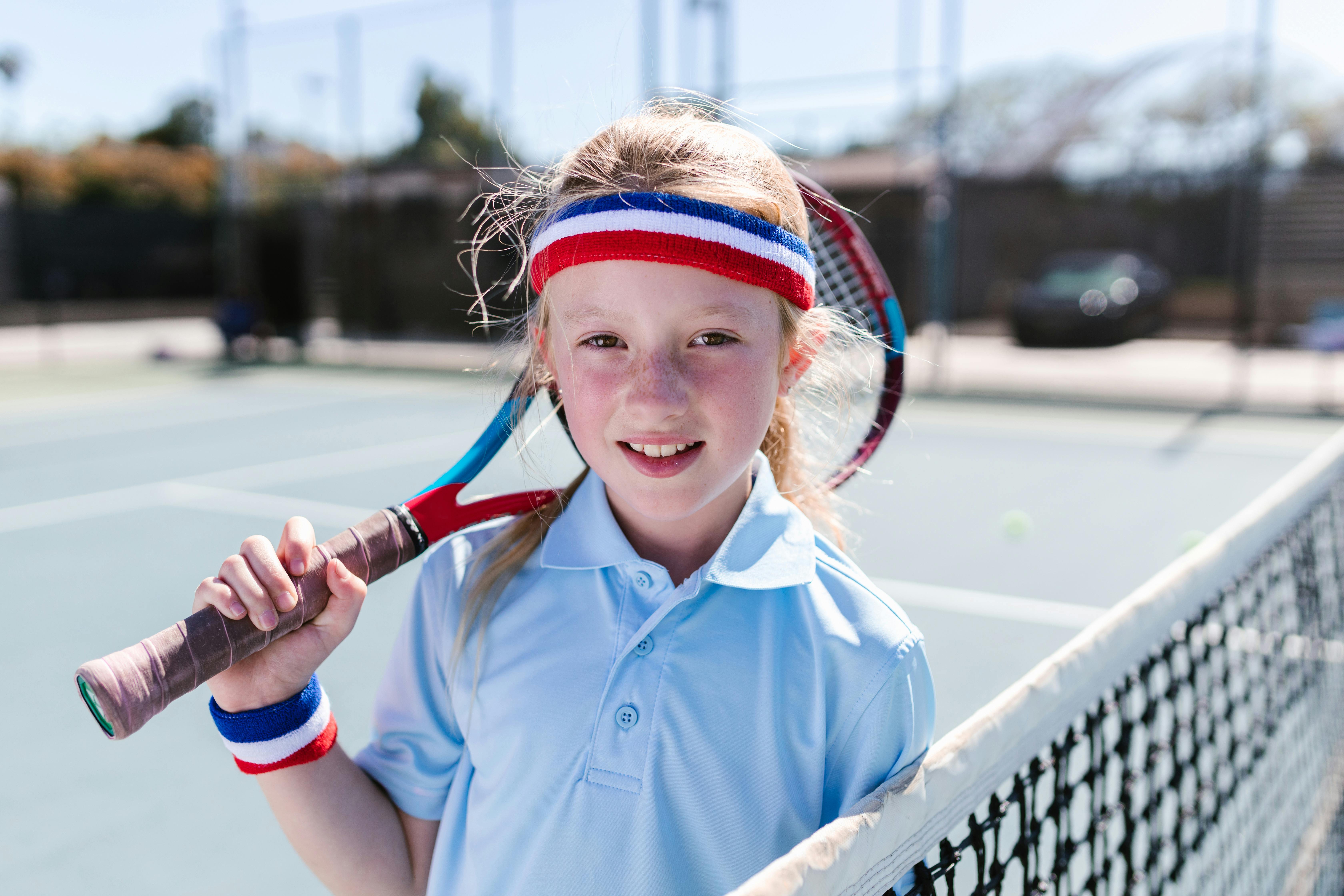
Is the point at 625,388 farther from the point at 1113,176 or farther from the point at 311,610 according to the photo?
the point at 1113,176

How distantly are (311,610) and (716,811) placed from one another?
1.33ft

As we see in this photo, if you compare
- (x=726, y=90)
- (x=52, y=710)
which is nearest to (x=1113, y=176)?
(x=726, y=90)

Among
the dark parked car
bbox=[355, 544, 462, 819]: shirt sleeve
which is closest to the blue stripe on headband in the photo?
bbox=[355, 544, 462, 819]: shirt sleeve

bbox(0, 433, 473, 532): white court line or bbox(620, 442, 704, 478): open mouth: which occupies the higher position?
bbox(620, 442, 704, 478): open mouth

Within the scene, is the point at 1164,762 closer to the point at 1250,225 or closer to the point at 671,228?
the point at 671,228

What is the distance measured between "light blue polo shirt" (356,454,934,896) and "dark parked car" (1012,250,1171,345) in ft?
40.9

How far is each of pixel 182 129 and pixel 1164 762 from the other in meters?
41.8

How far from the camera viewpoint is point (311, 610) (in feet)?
3.29

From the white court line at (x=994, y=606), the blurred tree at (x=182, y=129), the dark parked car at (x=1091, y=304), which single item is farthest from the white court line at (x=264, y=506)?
the blurred tree at (x=182, y=129)

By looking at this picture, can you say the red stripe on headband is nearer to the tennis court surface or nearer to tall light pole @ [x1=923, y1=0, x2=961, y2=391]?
the tennis court surface

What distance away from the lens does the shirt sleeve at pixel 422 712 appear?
1096mm

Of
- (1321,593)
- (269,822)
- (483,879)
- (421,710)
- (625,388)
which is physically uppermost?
(625,388)

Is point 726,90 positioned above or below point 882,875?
above

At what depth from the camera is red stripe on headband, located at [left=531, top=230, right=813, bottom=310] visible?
3.21 ft
